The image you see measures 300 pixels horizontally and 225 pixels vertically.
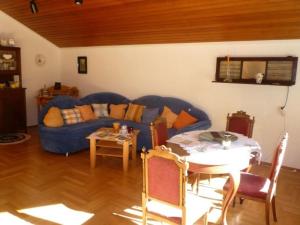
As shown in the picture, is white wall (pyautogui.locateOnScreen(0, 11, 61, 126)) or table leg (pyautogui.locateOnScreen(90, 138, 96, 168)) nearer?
table leg (pyautogui.locateOnScreen(90, 138, 96, 168))

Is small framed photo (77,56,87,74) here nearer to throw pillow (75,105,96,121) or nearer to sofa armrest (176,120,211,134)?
throw pillow (75,105,96,121)

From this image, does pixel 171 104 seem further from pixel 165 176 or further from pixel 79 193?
pixel 165 176

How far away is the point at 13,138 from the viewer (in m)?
5.79

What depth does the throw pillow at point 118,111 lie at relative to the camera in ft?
19.1

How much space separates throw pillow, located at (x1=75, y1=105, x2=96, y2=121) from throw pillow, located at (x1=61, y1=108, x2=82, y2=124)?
11 centimetres

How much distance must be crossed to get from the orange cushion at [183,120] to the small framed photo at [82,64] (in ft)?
10.2

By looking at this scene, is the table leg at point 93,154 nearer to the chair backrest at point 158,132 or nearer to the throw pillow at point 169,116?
the chair backrest at point 158,132

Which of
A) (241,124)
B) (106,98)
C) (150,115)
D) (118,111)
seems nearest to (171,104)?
(150,115)


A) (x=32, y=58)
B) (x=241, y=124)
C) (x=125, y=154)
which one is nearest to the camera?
(x=241, y=124)

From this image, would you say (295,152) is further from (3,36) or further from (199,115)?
(3,36)

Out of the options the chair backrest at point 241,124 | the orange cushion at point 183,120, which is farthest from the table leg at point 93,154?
the chair backrest at point 241,124

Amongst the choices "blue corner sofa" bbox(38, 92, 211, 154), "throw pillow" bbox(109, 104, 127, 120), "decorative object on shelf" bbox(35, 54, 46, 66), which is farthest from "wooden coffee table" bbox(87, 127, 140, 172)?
"decorative object on shelf" bbox(35, 54, 46, 66)

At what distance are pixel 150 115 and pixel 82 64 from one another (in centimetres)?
267

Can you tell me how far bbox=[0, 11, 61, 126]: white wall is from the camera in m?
6.22
